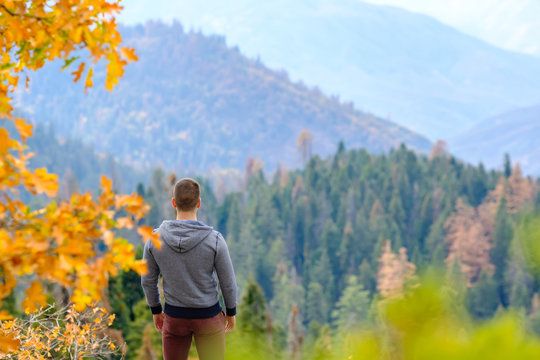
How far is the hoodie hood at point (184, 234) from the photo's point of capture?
373cm

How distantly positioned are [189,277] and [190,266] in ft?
0.21

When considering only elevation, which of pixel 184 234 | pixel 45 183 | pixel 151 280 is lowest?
pixel 151 280

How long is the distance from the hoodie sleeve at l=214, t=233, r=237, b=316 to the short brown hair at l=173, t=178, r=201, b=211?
25 cm

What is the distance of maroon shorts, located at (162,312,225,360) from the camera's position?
12.7ft

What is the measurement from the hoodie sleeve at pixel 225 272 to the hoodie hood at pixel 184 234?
119mm

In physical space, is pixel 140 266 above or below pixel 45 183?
below

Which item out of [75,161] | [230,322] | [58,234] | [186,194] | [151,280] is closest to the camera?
[58,234]

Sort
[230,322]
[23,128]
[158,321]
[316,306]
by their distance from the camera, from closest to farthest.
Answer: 1. [23,128]
2. [230,322]
3. [158,321]
4. [316,306]

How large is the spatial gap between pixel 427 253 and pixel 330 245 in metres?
11.8

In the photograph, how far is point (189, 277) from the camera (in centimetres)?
379

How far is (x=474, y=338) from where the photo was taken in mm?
967

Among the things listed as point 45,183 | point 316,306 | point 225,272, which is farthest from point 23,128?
point 316,306

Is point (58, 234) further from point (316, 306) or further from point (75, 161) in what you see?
point (75, 161)

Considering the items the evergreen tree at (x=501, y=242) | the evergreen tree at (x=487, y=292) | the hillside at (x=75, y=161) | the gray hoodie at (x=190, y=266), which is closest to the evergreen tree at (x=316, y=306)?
the evergreen tree at (x=487, y=292)
